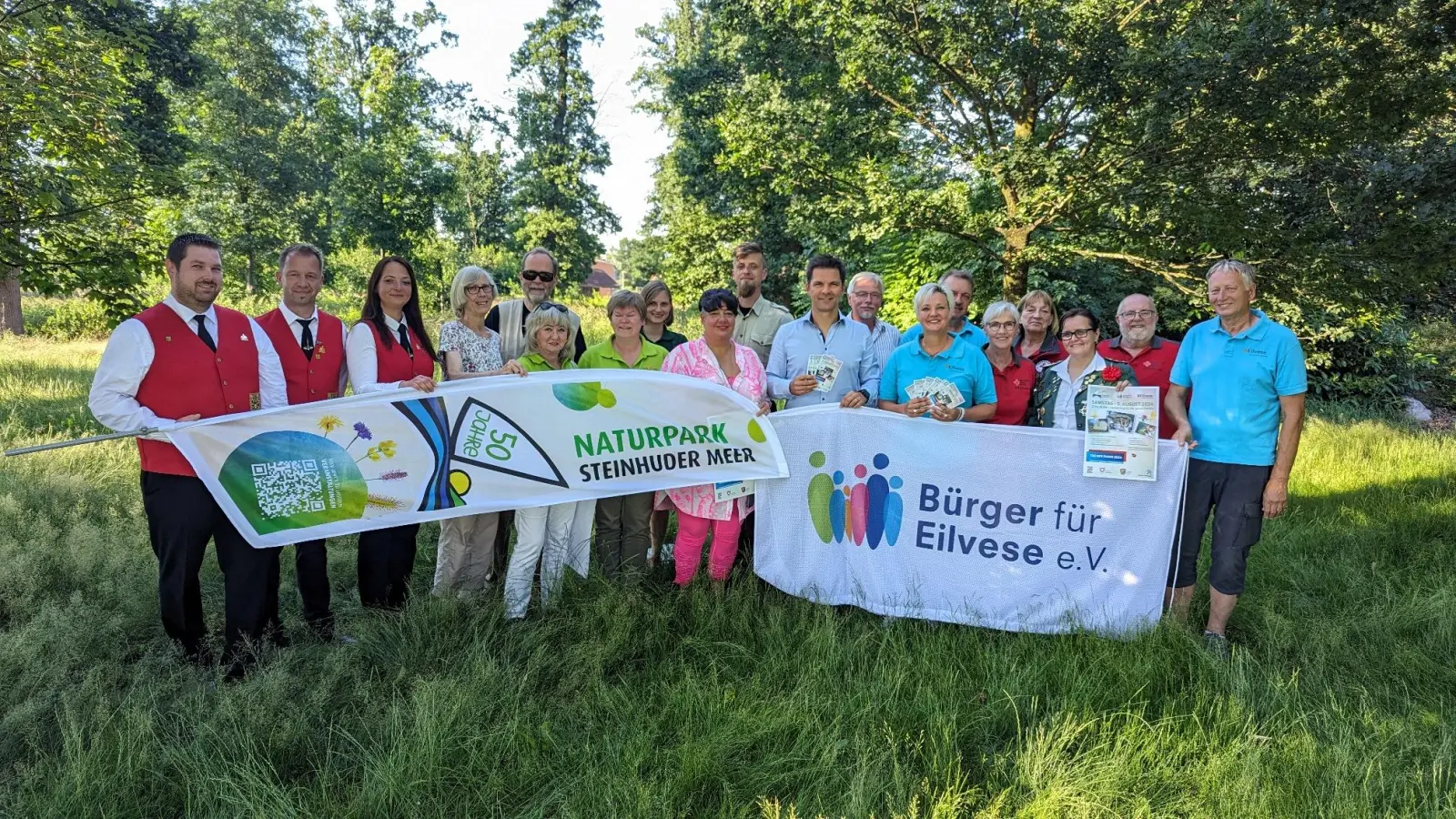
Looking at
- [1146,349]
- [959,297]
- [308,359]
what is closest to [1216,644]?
[1146,349]

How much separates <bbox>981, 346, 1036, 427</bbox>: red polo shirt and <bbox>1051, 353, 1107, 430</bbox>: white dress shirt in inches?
7.6

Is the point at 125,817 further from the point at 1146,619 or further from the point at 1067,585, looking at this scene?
the point at 1146,619

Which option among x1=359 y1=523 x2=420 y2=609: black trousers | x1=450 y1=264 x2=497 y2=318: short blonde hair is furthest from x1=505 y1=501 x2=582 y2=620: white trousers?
x1=450 y1=264 x2=497 y2=318: short blonde hair

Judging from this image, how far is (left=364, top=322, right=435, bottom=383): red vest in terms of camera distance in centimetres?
407

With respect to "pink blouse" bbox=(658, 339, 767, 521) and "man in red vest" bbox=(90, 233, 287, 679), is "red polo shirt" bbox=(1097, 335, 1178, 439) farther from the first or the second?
"man in red vest" bbox=(90, 233, 287, 679)

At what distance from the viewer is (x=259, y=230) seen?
2488 cm

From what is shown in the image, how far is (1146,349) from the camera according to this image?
4.41 meters

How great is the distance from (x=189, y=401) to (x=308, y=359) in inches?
23.9

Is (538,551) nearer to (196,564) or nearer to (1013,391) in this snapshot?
(196,564)

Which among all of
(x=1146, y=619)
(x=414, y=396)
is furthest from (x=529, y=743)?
(x=1146, y=619)

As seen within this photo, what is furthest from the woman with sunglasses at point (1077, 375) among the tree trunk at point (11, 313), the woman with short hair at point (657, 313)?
the tree trunk at point (11, 313)

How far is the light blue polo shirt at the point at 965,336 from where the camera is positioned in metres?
4.52

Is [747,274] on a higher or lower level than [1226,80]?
lower

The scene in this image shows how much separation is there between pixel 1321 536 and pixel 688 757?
6.17 meters
